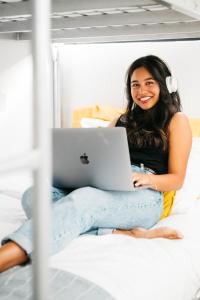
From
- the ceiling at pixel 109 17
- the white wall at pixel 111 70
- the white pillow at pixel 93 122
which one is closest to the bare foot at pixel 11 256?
the ceiling at pixel 109 17

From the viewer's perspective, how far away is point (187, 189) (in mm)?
1663

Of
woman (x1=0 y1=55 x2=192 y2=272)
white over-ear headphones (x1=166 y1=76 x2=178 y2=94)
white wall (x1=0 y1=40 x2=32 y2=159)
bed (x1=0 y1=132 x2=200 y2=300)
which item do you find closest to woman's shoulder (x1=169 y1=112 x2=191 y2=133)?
woman (x1=0 y1=55 x2=192 y2=272)

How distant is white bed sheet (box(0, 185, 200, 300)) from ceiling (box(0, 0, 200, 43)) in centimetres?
63

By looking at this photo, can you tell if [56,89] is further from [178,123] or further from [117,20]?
[178,123]

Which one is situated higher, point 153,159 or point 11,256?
point 153,159

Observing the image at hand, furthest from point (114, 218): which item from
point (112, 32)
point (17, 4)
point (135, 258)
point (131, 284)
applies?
point (112, 32)

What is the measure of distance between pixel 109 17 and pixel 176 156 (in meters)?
0.65

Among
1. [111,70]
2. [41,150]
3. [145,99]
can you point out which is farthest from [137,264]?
[111,70]

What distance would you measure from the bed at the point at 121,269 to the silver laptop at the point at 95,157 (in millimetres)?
176

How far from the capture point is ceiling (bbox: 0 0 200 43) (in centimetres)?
131

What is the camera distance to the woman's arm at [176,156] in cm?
147

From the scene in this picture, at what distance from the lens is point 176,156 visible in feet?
4.90

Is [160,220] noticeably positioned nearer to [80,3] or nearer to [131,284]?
[131,284]

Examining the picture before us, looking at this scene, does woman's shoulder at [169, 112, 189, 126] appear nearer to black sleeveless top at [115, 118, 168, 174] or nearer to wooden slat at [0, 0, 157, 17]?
black sleeveless top at [115, 118, 168, 174]
